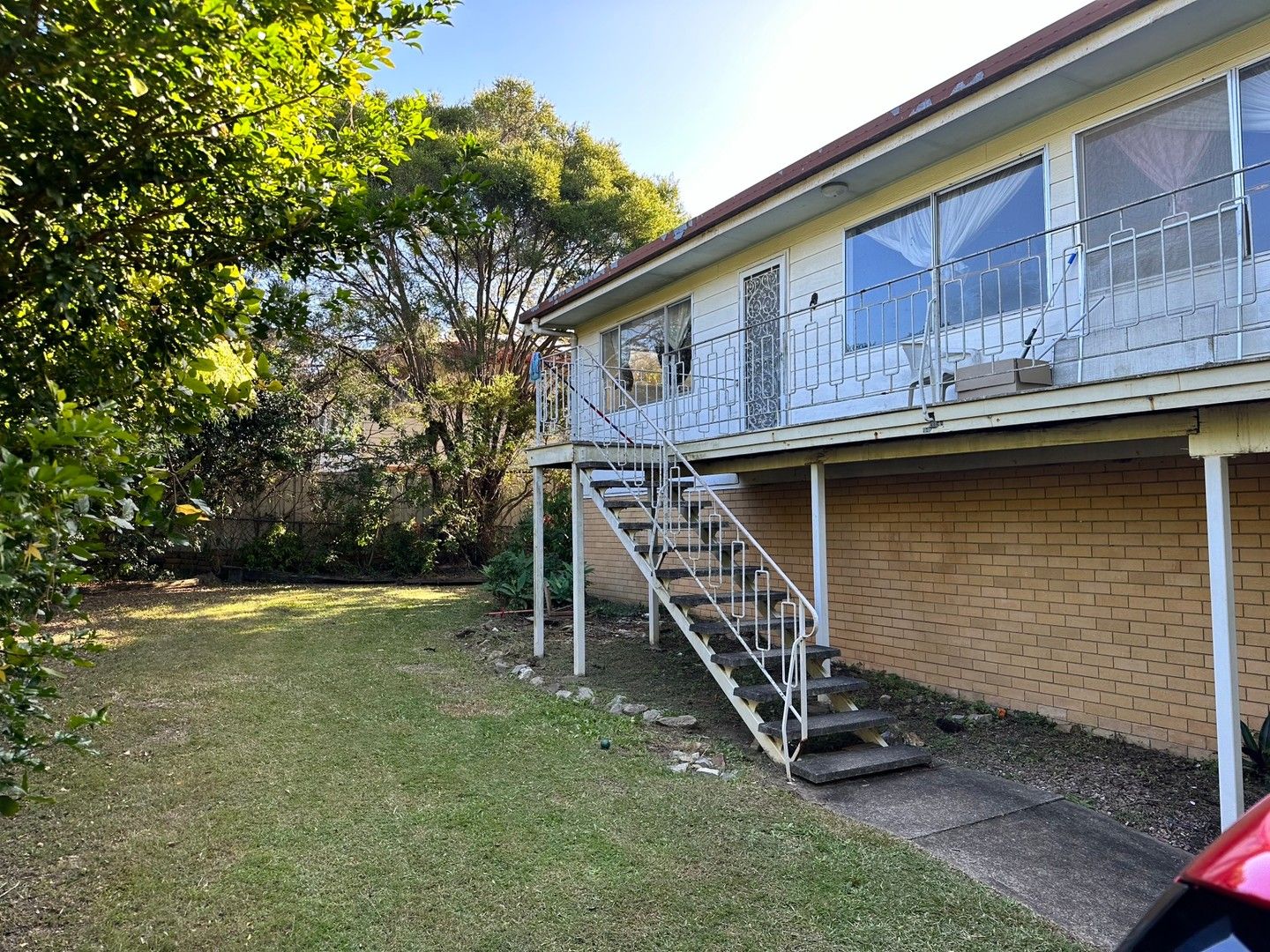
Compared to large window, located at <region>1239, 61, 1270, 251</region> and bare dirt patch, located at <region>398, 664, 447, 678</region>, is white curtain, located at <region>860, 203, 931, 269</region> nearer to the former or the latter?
large window, located at <region>1239, 61, 1270, 251</region>

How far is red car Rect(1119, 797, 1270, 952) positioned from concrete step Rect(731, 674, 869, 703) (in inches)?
164

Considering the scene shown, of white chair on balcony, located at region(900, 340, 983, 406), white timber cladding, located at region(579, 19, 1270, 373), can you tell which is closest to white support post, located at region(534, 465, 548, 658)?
white timber cladding, located at region(579, 19, 1270, 373)

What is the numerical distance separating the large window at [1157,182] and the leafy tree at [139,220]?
4.49 m

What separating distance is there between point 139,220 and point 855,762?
4834 millimetres

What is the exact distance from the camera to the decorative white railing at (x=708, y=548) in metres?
5.46

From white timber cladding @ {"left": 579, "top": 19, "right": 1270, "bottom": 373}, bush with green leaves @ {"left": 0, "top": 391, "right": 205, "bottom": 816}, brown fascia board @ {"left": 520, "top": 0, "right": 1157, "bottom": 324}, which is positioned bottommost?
bush with green leaves @ {"left": 0, "top": 391, "right": 205, "bottom": 816}

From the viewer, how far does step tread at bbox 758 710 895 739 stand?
5.13 meters

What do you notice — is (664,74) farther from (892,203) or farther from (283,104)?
(283,104)

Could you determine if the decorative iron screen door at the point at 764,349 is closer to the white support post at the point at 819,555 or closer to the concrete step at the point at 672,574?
the white support post at the point at 819,555

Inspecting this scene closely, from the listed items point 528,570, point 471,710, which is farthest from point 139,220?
point 528,570

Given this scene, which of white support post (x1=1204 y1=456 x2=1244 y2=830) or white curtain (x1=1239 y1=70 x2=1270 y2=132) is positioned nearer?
white support post (x1=1204 y1=456 x2=1244 y2=830)

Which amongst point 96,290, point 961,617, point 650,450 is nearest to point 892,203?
point 650,450

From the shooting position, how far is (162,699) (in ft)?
21.8

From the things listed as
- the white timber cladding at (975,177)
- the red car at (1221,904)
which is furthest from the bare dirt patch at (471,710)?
the red car at (1221,904)
